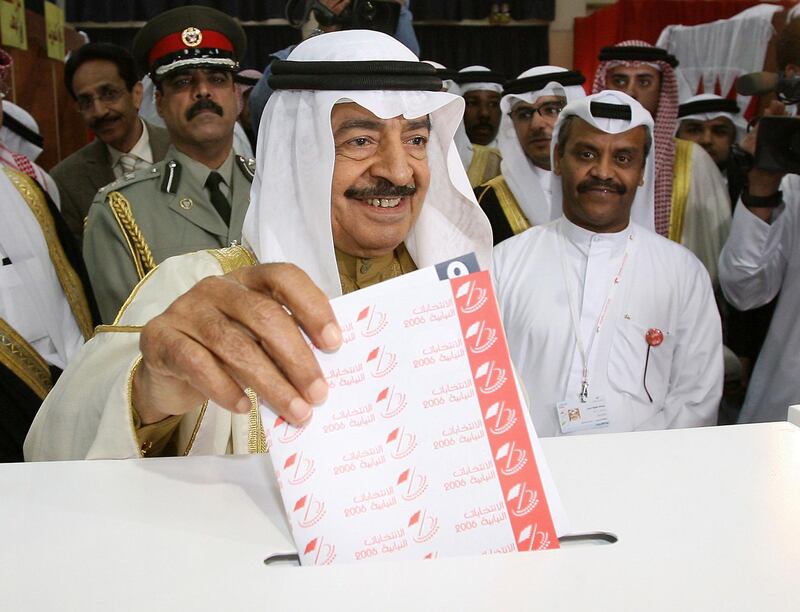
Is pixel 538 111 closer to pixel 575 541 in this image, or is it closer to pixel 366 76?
pixel 366 76

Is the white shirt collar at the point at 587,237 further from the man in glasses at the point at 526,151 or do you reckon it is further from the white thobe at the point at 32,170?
the white thobe at the point at 32,170

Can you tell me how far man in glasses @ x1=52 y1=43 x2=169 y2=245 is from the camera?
150 inches

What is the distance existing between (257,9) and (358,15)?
8.71 m

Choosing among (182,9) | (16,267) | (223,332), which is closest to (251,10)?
(182,9)

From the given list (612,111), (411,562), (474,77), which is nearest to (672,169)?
(612,111)

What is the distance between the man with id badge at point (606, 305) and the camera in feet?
8.98

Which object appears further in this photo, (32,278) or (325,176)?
(32,278)

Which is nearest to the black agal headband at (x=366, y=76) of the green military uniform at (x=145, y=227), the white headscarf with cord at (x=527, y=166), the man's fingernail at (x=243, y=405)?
the man's fingernail at (x=243, y=405)

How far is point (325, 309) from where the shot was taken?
A: 708 mm

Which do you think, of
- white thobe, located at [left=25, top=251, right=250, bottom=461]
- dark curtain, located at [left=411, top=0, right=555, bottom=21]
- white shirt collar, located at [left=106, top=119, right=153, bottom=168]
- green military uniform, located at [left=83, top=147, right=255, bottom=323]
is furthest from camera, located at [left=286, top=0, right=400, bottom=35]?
dark curtain, located at [left=411, top=0, right=555, bottom=21]

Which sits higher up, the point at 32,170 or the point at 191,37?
the point at 191,37

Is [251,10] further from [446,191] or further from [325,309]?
[325,309]

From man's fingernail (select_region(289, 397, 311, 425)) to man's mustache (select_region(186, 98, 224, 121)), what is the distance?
2443 mm

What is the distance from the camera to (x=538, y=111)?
4223 mm
